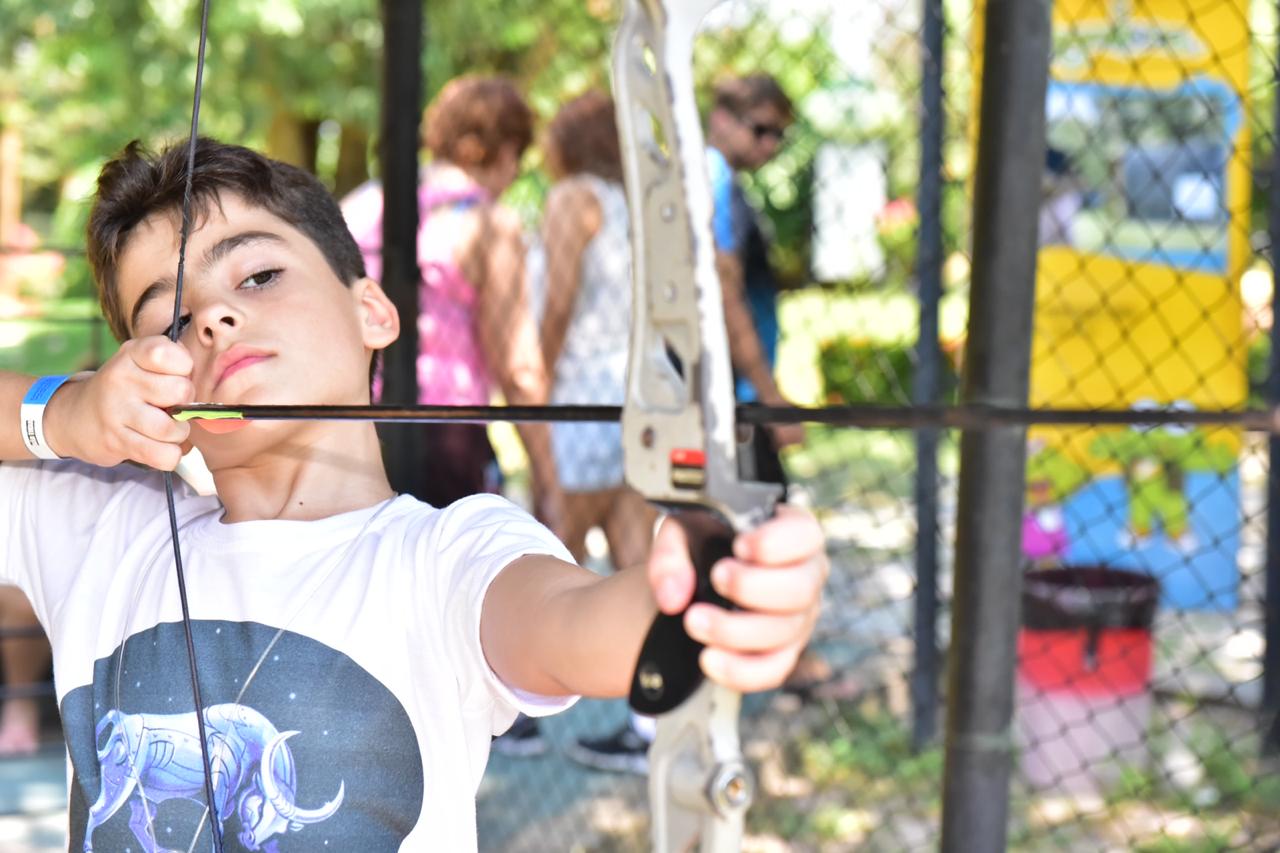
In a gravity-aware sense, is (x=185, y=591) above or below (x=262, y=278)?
below

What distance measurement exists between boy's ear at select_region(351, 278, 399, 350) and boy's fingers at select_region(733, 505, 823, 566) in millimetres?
748

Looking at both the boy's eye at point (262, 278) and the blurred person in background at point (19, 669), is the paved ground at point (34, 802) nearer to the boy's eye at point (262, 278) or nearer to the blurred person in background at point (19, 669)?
the blurred person in background at point (19, 669)

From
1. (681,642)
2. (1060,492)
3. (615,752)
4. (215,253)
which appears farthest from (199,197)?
(1060,492)

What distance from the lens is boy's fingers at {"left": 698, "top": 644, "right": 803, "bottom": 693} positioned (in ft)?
2.53

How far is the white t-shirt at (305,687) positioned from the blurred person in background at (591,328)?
206 cm

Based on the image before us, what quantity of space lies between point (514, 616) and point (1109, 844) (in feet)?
7.53

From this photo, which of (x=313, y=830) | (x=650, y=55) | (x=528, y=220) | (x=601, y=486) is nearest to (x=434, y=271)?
(x=601, y=486)

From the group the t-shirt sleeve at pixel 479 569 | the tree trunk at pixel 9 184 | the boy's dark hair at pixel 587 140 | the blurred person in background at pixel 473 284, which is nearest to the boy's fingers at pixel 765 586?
the t-shirt sleeve at pixel 479 569

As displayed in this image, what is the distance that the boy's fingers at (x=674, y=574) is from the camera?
0.79 m

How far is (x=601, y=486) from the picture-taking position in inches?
138

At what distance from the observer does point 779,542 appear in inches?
30.2

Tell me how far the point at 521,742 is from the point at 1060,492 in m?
2.17

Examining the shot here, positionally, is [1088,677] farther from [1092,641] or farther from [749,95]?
[749,95]

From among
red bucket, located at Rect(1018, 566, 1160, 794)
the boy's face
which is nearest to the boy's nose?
the boy's face
